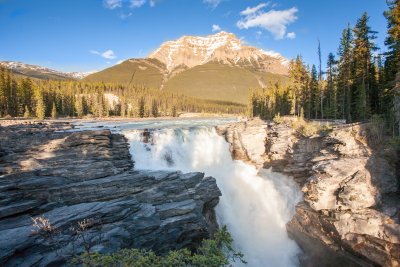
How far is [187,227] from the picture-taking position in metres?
19.0

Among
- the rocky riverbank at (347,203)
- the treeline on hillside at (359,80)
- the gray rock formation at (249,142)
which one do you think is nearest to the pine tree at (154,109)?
the treeline on hillside at (359,80)

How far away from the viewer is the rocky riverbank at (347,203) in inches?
795

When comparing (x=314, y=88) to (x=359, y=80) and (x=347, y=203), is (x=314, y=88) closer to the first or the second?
(x=359, y=80)

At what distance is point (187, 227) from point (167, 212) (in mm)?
1708

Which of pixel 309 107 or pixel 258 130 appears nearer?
pixel 258 130

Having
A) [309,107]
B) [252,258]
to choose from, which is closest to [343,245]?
[252,258]

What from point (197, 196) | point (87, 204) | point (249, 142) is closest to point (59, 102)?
point (249, 142)

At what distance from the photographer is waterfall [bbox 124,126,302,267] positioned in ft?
81.5

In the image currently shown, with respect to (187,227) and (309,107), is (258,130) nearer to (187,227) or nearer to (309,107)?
(187,227)

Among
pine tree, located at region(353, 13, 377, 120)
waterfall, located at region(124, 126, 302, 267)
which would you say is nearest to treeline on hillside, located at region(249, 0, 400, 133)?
pine tree, located at region(353, 13, 377, 120)

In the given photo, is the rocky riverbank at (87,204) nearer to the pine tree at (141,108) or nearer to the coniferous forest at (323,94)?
the coniferous forest at (323,94)

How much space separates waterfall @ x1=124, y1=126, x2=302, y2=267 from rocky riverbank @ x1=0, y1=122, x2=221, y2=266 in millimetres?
4026

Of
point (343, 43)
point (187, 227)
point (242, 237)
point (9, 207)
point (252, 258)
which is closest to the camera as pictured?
point (9, 207)

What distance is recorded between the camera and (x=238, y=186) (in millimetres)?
31875
